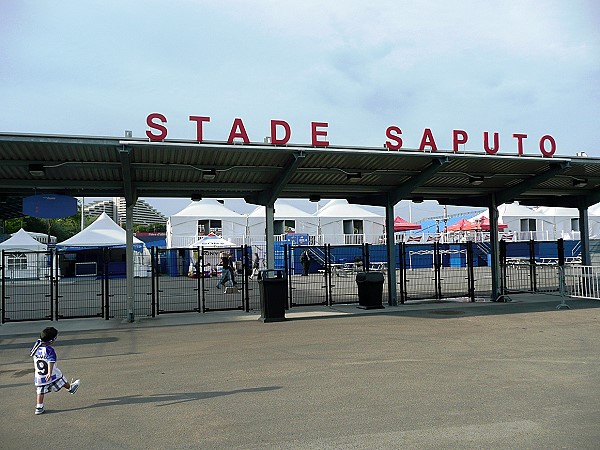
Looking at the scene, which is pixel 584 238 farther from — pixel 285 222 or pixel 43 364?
pixel 285 222

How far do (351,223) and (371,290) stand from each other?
26.8 m

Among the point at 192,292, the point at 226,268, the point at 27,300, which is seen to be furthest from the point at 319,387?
the point at 27,300

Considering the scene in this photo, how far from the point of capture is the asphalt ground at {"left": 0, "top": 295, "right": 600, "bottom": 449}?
514 centimetres

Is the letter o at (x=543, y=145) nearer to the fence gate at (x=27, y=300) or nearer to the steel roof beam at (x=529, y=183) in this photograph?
the steel roof beam at (x=529, y=183)

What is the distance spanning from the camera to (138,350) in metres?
10.1

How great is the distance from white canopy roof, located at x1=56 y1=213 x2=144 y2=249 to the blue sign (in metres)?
19.9

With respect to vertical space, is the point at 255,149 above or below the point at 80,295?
above

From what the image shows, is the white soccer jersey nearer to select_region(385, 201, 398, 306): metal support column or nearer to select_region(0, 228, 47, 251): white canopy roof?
select_region(385, 201, 398, 306): metal support column

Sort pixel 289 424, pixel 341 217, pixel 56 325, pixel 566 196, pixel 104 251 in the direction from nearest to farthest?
1. pixel 289 424
2. pixel 56 325
3. pixel 104 251
4. pixel 566 196
5. pixel 341 217

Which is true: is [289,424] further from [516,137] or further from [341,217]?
[341,217]

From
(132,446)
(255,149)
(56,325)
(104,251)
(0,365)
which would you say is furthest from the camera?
(104,251)

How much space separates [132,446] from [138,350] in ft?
17.5

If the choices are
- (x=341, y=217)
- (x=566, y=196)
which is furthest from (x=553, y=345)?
(x=341, y=217)

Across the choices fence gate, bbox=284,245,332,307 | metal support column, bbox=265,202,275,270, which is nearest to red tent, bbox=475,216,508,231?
fence gate, bbox=284,245,332,307
